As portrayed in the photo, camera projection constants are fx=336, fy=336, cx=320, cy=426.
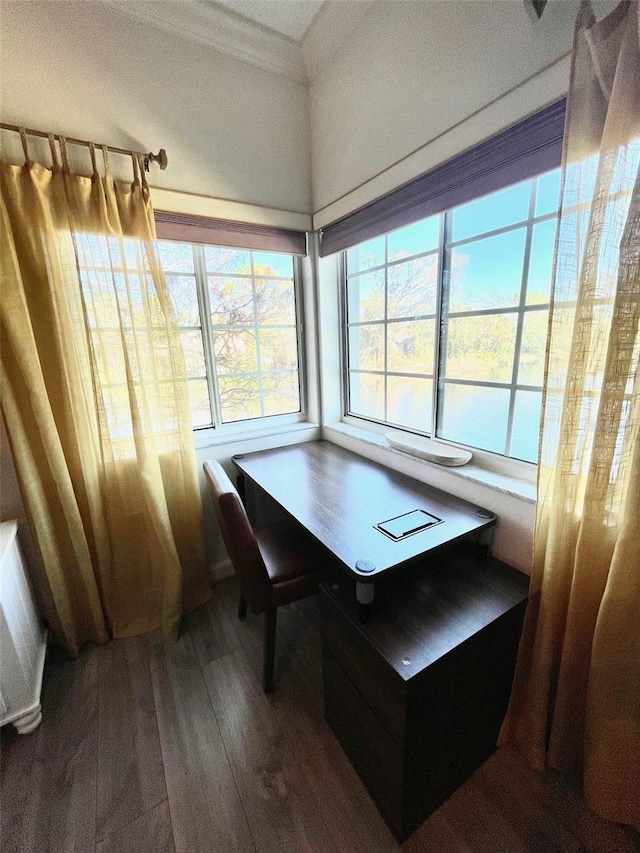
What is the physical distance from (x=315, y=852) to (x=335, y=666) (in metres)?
0.43

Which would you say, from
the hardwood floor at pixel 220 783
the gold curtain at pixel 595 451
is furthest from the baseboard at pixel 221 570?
the gold curtain at pixel 595 451

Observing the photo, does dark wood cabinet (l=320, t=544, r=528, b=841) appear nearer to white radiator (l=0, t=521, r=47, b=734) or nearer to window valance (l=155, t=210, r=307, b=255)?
white radiator (l=0, t=521, r=47, b=734)

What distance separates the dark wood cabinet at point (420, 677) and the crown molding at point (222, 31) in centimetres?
232

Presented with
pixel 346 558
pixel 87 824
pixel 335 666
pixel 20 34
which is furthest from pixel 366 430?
pixel 20 34

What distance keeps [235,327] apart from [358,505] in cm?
125

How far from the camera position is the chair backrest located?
1.17 meters

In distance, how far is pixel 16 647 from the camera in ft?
3.88

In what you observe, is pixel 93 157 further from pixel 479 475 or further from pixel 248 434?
pixel 479 475

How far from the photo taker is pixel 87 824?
1.00 meters

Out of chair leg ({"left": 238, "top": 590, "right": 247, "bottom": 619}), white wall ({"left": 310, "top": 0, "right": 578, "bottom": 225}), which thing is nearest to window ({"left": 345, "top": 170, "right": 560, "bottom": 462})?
white wall ({"left": 310, "top": 0, "right": 578, "bottom": 225})

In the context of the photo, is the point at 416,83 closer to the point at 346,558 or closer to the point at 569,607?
the point at 346,558

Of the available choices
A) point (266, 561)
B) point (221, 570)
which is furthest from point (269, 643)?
point (221, 570)

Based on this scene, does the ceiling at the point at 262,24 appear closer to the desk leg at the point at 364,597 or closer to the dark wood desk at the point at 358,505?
the dark wood desk at the point at 358,505

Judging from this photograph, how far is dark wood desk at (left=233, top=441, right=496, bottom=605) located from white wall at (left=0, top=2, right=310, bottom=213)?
55.4 inches
